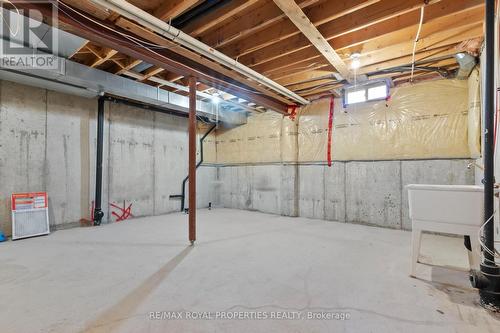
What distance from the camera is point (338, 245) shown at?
130 inches

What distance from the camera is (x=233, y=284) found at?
7.04ft

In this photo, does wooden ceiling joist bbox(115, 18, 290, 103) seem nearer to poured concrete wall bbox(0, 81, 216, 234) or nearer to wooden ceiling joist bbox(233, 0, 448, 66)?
wooden ceiling joist bbox(233, 0, 448, 66)

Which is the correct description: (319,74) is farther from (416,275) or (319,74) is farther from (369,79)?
Result: (416,275)

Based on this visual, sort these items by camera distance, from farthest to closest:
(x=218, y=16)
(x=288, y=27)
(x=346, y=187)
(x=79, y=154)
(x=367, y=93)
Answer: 1. (x=346, y=187)
2. (x=79, y=154)
3. (x=367, y=93)
4. (x=288, y=27)
5. (x=218, y=16)

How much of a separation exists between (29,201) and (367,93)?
607cm

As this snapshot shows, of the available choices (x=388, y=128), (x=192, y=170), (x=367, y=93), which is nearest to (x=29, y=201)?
(x=192, y=170)

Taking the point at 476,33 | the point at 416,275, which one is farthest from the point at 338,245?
the point at 476,33

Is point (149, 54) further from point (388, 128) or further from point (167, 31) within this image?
point (388, 128)

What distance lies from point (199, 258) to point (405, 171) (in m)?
3.78

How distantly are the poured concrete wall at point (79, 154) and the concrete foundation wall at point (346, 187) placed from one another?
2.15 meters

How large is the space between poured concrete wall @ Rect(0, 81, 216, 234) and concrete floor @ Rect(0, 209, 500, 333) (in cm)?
107

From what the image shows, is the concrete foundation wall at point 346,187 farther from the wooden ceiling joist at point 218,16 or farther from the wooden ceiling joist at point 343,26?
the wooden ceiling joist at point 218,16

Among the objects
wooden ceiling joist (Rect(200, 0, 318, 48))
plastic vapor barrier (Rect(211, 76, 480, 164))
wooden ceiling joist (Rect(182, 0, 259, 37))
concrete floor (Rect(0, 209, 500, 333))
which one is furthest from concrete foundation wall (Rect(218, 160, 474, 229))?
wooden ceiling joist (Rect(182, 0, 259, 37))

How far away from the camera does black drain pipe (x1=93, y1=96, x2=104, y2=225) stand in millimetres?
4688
